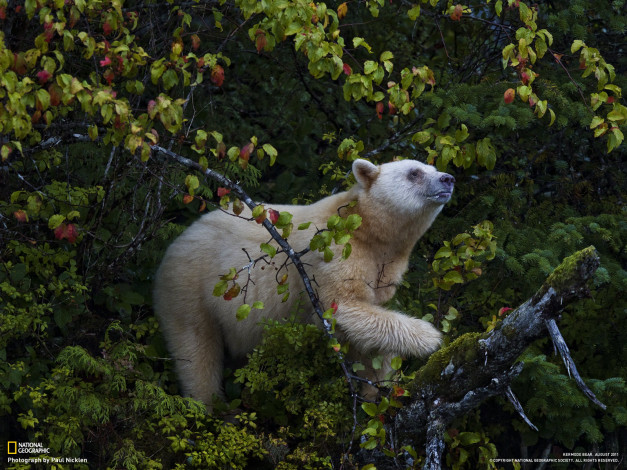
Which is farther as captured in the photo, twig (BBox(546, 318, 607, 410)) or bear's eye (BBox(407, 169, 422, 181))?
bear's eye (BBox(407, 169, 422, 181))

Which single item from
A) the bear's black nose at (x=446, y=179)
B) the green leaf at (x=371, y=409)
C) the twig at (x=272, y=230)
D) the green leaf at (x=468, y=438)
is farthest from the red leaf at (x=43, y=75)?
the green leaf at (x=468, y=438)

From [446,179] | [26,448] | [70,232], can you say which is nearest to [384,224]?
[446,179]

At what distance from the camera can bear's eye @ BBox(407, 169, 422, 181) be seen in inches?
201

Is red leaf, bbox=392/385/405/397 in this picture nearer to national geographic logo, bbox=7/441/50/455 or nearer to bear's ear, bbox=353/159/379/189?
bear's ear, bbox=353/159/379/189

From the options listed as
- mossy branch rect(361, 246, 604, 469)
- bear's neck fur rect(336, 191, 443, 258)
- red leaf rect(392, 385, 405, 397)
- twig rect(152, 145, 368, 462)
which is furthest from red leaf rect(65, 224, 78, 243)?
mossy branch rect(361, 246, 604, 469)

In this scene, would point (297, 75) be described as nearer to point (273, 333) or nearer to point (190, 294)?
point (190, 294)

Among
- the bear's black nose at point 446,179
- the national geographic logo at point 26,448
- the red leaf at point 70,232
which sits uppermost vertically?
the bear's black nose at point 446,179

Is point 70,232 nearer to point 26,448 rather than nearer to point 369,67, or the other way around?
point 26,448

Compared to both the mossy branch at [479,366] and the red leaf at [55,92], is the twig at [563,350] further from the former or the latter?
the red leaf at [55,92]

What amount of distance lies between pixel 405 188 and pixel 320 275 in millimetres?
862

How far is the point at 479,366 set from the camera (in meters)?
4.06

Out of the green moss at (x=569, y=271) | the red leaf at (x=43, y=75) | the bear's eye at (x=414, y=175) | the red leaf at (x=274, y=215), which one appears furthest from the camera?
the bear's eye at (x=414, y=175)

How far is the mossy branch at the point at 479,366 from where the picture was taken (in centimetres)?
355

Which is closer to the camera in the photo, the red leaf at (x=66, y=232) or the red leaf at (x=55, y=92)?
the red leaf at (x=55, y=92)
